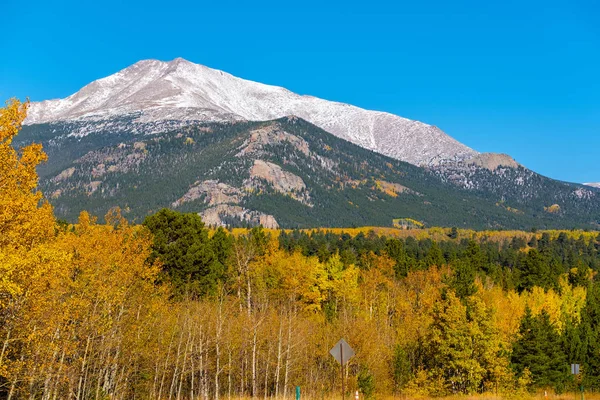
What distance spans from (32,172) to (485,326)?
4633cm

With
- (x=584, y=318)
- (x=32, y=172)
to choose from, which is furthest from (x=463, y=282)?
(x=32, y=172)

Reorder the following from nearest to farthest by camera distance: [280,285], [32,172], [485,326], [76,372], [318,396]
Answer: [32,172] < [76,372] < [318,396] < [485,326] < [280,285]

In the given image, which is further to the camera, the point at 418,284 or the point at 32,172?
the point at 418,284

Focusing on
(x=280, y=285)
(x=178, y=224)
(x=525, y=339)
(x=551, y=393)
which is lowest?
(x=551, y=393)

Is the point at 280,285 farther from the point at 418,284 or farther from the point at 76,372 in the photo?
the point at 76,372

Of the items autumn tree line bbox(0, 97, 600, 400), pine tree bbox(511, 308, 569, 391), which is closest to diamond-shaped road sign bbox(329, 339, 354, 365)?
autumn tree line bbox(0, 97, 600, 400)

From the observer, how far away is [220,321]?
48.5 meters

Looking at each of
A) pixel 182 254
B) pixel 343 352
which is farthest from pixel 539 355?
pixel 343 352

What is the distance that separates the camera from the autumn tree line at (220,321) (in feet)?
79.4

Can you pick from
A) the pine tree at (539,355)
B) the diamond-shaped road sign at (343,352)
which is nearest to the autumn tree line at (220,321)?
the pine tree at (539,355)

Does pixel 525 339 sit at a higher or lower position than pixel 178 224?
lower

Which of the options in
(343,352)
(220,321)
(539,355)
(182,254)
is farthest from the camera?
(182,254)

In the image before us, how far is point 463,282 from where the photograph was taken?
68812 mm

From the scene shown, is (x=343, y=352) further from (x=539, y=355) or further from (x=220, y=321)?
(x=539, y=355)
